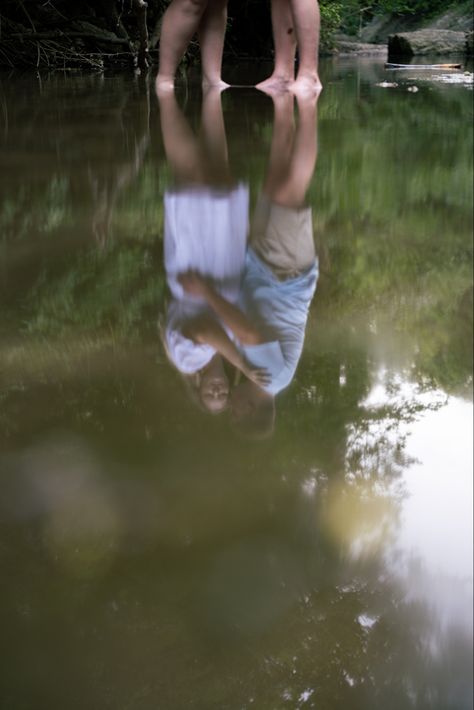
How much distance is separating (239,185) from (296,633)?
1.22m

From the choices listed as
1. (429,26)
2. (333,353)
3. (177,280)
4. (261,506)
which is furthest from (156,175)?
(429,26)

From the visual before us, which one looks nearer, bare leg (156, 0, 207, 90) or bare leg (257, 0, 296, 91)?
bare leg (156, 0, 207, 90)

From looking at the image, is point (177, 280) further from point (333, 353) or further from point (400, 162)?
point (400, 162)

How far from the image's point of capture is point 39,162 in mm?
1937

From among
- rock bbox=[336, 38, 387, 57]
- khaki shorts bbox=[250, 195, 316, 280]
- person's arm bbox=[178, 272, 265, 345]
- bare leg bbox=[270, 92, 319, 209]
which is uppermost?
bare leg bbox=[270, 92, 319, 209]

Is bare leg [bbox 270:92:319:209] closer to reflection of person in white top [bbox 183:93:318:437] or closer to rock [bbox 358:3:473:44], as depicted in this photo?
reflection of person in white top [bbox 183:93:318:437]

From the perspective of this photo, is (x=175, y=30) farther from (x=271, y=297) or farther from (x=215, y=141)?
(x=271, y=297)

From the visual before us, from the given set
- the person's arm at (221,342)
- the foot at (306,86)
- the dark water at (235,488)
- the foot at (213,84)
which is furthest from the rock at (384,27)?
the person's arm at (221,342)

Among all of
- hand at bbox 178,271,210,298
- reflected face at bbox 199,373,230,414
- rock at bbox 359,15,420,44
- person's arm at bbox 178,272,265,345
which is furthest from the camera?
rock at bbox 359,15,420,44

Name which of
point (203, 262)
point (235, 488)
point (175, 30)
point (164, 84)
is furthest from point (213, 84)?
point (235, 488)

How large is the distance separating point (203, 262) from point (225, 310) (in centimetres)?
19

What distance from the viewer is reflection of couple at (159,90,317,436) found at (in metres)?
0.86

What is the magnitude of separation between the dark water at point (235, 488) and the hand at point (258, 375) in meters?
0.03

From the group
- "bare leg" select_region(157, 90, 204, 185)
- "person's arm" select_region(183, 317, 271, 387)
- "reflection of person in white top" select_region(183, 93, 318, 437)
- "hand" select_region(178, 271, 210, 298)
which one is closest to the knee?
"bare leg" select_region(157, 90, 204, 185)
